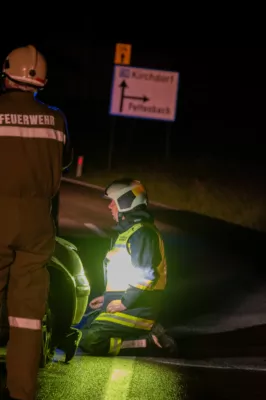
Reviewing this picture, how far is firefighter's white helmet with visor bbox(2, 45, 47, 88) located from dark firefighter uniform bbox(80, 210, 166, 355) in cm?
208

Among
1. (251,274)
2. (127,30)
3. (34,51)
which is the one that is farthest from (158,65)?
(34,51)

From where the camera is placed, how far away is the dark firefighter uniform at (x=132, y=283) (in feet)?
22.7

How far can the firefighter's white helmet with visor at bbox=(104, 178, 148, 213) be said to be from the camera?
7023 millimetres

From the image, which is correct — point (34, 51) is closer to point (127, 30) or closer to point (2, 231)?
point (2, 231)

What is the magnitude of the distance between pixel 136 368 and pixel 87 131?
97.7 feet

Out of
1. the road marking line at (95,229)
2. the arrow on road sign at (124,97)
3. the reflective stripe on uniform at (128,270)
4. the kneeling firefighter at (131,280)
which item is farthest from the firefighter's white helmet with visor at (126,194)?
the arrow on road sign at (124,97)

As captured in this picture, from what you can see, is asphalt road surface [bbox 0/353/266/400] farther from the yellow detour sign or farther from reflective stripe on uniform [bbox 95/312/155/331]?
the yellow detour sign

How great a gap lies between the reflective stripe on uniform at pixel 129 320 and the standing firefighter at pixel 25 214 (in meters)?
2.10

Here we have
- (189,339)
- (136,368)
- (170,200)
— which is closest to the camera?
(136,368)

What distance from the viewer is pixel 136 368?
6.59m

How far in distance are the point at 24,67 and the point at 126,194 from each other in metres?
2.09

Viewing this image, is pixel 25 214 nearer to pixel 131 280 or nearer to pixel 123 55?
pixel 131 280

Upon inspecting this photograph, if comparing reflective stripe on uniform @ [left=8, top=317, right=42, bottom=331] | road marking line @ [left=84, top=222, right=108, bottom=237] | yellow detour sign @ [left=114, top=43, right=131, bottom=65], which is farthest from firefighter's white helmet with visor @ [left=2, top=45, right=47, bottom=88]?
yellow detour sign @ [left=114, top=43, right=131, bottom=65]

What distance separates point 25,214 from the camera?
4.94 metres
